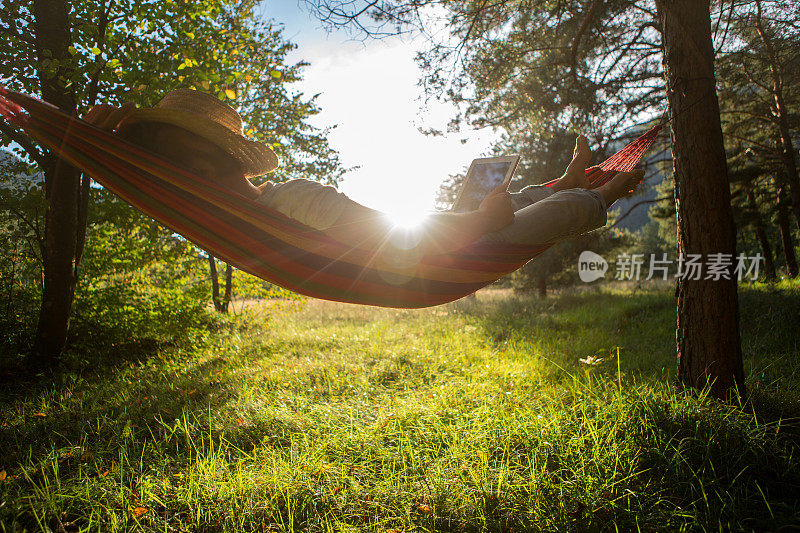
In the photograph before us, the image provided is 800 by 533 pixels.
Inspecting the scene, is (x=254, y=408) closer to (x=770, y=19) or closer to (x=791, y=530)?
(x=791, y=530)

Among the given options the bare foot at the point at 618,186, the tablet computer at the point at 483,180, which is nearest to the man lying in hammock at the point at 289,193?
the bare foot at the point at 618,186

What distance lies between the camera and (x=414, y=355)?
3.92m

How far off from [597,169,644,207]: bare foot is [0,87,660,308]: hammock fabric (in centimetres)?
63

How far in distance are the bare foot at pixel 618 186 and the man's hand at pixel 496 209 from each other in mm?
723

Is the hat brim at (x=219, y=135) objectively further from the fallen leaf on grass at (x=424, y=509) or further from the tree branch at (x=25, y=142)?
the tree branch at (x=25, y=142)

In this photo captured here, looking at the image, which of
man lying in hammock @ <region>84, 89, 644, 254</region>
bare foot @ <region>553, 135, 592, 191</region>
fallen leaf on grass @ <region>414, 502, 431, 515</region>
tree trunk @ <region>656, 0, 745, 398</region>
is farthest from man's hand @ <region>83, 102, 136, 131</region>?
tree trunk @ <region>656, 0, 745, 398</region>

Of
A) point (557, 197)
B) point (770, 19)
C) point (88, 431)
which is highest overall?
point (770, 19)

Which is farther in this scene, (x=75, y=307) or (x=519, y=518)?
(x=75, y=307)

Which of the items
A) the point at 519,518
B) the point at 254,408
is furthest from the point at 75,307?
the point at 519,518

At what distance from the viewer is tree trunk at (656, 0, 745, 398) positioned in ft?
6.55

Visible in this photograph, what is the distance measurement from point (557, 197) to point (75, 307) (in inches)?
187

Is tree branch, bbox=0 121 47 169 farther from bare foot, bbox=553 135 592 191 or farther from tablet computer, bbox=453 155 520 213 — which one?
bare foot, bbox=553 135 592 191

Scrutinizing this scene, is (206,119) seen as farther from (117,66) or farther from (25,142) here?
(25,142)

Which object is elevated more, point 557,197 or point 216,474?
point 557,197
